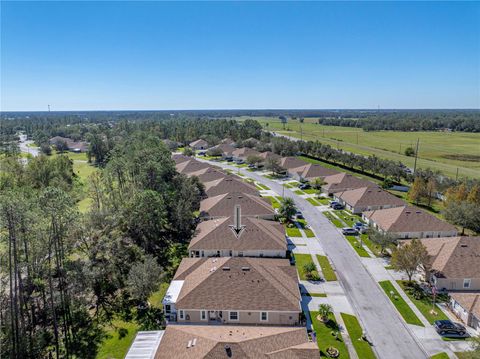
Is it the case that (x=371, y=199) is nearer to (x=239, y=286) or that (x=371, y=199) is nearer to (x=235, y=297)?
(x=239, y=286)

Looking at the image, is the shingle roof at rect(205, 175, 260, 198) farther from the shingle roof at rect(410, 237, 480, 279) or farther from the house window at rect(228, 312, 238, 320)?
the house window at rect(228, 312, 238, 320)

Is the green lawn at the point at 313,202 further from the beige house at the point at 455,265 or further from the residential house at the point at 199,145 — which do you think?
the residential house at the point at 199,145

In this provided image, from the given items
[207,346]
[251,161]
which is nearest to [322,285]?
[207,346]

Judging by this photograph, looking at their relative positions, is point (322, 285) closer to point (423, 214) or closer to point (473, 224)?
point (423, 214)

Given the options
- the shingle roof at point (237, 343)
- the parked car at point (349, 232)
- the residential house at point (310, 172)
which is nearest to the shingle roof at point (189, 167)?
the residential house at point (310, 172)

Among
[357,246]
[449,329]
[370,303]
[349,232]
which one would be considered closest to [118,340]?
[370,303]

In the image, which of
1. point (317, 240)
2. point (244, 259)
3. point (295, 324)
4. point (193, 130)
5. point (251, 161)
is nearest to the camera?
point (295, 324)
